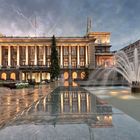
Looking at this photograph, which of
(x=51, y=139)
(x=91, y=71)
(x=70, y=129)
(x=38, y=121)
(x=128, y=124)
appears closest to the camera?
(x=51, y=139)

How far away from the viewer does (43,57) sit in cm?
7862

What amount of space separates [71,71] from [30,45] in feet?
56.5

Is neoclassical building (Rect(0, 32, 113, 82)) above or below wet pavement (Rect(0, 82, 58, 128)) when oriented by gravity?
above

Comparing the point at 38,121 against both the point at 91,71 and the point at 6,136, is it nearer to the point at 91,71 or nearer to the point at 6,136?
the point at 6,136

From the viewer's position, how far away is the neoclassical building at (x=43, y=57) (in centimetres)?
7462

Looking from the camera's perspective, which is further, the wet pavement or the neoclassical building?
the neoclassical building

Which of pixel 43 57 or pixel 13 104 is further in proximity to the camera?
pixel 43 57

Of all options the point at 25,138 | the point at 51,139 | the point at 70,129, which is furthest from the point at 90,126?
the point at 25,138

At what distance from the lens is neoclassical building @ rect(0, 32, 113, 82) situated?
74.6m

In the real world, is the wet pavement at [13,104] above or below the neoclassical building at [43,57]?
below

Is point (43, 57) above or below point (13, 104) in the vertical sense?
above

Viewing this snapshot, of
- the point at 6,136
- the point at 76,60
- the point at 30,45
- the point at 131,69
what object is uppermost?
the point at 30,45

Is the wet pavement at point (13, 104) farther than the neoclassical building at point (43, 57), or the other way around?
the neoclassical building at point (43, 57)

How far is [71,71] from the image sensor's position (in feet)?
247
